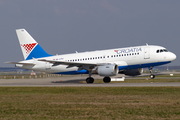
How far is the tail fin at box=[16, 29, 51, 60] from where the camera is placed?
161ft

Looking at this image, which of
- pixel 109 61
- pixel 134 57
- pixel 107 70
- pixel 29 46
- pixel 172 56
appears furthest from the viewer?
pixel 29 46

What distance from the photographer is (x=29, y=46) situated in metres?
49.2

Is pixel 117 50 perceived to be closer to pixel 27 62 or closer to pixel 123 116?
pixel 27 62

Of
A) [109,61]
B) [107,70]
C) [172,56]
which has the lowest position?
[107,70]

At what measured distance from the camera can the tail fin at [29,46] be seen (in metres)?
49.1

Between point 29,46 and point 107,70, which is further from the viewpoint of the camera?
point 29,46

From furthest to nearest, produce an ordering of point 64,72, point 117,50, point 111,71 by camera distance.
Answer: point 64,72, point 117,50, point 111,71

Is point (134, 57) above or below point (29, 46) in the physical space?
below

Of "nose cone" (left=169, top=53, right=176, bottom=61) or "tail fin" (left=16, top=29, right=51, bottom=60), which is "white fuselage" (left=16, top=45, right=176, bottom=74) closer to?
"nose cone" (left=169, top=53, right=176, bottom=61)

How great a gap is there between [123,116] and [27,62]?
37573 mm

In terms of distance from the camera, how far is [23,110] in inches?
619

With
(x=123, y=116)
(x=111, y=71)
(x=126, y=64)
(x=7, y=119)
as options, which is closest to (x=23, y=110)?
(x=7, y=119)

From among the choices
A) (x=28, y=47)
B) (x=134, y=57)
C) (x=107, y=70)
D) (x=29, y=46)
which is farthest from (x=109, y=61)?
(x=28, y=47)

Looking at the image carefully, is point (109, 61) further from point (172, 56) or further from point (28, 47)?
point (28, 47)
